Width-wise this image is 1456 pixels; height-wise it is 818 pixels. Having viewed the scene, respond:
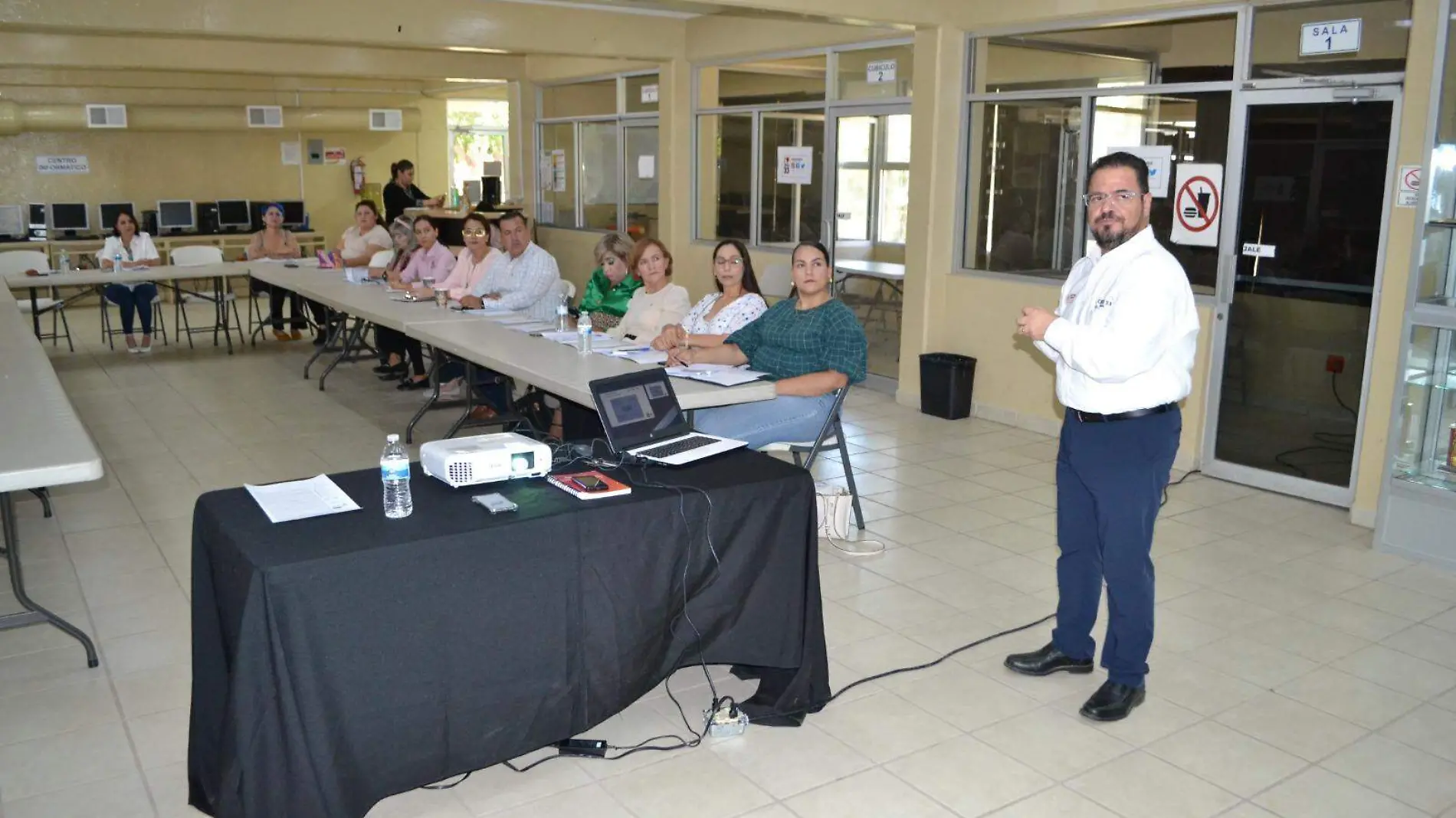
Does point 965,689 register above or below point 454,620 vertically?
below

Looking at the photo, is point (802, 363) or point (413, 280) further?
point (413, 280)

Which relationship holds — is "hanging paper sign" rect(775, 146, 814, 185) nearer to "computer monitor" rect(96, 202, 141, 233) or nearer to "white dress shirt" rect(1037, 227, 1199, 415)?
"white dress shirt" rect(1037, 227, 1199, 415)

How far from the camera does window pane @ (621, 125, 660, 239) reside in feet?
33.7

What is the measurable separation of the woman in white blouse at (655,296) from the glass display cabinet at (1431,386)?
3162 mm

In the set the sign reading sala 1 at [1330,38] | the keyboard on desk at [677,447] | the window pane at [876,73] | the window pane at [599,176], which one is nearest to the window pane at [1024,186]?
the window pane at [876,73]

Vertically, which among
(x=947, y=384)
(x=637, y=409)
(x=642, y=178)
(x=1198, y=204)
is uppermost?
(x=642, y=178)

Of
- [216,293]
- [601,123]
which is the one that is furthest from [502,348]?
[601,123]

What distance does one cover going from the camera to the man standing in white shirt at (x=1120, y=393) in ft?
9.56

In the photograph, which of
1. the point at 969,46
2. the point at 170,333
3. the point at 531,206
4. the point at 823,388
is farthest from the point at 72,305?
the point at 823,388

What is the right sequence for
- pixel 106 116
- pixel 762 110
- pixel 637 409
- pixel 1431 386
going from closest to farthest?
pixel 637 409 < pixel 1431 386 < pixel 762 110 < pixel 106 116

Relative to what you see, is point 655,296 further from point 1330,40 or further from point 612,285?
point 1330,40

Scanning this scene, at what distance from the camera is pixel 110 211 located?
39.8 ft

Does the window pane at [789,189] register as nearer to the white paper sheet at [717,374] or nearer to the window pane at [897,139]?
the window pane at [897,139]

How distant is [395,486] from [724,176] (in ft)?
23.3
